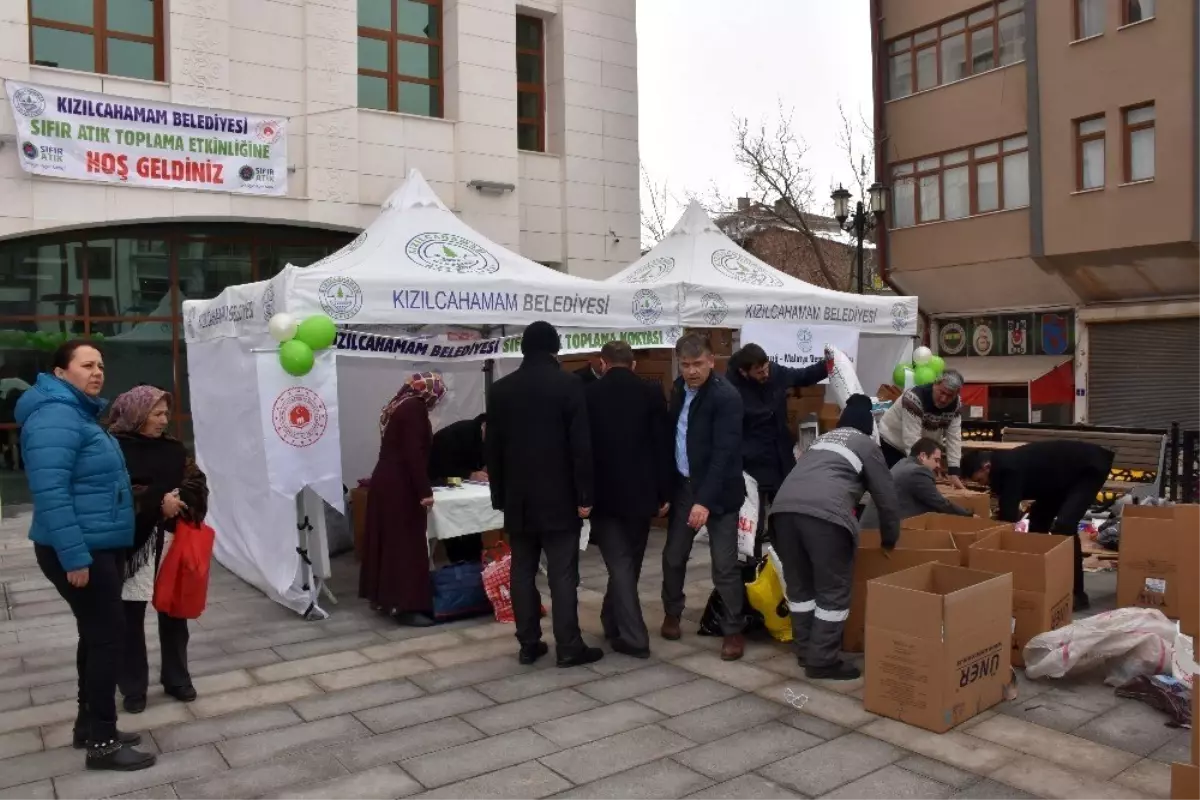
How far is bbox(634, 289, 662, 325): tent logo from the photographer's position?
795cm

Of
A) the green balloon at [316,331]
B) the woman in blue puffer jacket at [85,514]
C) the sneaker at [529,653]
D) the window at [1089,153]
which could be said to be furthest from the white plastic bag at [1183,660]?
the window at [1089,153]

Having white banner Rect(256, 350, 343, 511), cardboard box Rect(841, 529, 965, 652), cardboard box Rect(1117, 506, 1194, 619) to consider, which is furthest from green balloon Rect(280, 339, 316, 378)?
cardboard box Rect(1117, 506, 1194, 619)

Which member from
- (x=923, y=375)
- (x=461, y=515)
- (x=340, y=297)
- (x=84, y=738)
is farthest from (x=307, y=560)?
(x=923, y=375)

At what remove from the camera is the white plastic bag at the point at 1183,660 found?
4574mm

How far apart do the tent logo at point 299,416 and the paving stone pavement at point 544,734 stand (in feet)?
4.43

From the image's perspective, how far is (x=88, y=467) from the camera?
12.9 ft

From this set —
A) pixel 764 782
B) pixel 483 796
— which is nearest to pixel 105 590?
pixel 483 796

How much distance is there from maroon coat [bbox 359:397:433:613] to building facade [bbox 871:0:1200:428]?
1502cm

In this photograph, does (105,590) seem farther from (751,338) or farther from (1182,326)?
(1182,326)

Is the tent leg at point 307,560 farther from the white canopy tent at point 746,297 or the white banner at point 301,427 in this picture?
the white canopy tent at point 746,297

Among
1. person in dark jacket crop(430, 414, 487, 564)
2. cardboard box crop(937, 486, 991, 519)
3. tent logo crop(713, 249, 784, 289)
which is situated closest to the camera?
cardboard box crop(937, 486, 991, 519)

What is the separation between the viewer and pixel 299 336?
246 inches

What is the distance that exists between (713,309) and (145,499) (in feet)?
16.8

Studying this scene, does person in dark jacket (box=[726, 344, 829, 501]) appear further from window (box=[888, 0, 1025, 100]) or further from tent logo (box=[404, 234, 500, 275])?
window (box=[888, 0, 1025, 100])
